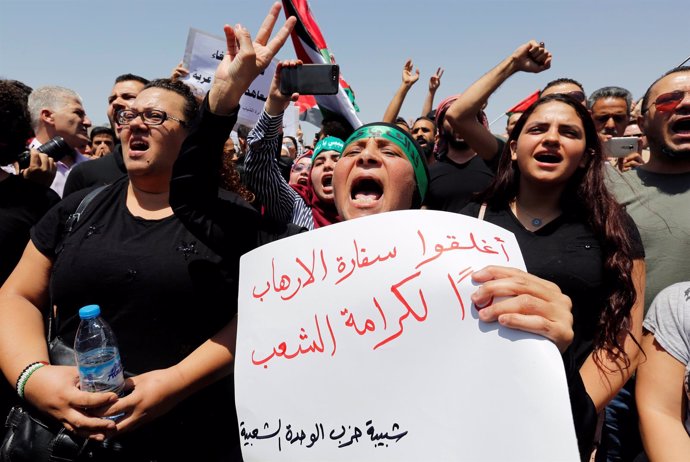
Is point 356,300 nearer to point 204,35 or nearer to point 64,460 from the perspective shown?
point 64,460

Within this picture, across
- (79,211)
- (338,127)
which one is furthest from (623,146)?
(79,211)

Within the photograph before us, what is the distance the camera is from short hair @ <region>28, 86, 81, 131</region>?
398cm

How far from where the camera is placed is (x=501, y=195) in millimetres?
2262

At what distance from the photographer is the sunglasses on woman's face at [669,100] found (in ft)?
8.14

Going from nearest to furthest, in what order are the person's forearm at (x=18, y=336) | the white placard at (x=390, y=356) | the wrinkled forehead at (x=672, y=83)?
the white placard at (x=390, y=356) < the person's forearm at (x=18, y=336) < the wrinkled forehead at (x=672, y=83)

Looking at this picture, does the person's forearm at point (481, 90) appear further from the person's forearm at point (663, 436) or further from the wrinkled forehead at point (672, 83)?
the person's forearm at point (663, 436)

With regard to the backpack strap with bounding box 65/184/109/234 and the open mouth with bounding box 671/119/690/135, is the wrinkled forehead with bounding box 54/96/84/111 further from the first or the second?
the open mouth with bounding box 671/119/690/135

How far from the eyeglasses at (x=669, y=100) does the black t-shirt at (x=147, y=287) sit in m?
2.33

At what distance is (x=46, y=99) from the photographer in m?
4.04

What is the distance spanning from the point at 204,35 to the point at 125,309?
3.19 metres

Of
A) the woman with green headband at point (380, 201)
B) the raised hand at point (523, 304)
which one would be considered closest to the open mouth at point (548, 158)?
the woman with green headband at point (380, 201)

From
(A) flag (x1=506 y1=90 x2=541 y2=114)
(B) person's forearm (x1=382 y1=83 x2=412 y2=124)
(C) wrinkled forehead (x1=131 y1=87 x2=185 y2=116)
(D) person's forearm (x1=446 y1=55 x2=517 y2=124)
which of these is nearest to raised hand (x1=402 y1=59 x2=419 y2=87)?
(B) person's forearm (x1=382 y1=83 x2=412 y2=124)

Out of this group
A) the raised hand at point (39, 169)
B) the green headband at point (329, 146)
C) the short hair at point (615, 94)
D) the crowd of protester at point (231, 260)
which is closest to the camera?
the crowd of protester at point (231, 260)

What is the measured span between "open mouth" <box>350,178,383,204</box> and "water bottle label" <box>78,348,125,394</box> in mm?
985
